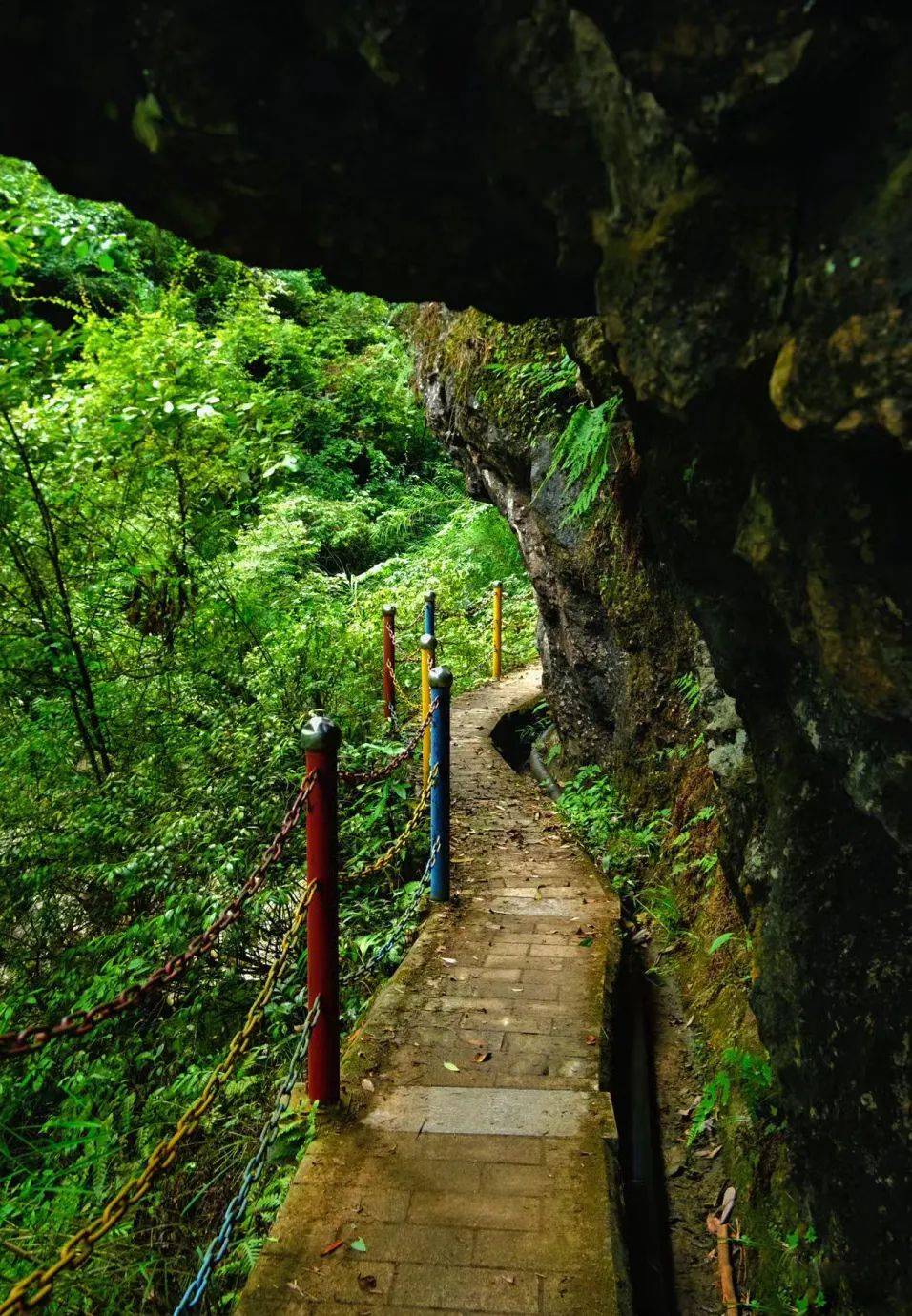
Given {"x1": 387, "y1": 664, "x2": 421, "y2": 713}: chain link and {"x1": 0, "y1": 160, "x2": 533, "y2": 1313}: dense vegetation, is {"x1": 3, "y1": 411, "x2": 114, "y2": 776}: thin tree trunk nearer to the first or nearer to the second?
{"x1": 0, "y1": 160, "x2": 533, "y2": 1313}: dense vegetation

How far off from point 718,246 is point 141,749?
19.4ft

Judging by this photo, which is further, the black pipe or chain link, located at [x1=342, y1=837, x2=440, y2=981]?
the black pipe

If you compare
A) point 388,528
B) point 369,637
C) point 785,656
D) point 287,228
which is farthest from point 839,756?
point 388,528

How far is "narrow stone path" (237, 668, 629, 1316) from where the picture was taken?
102 inches

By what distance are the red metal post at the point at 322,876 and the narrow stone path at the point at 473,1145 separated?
17.2 inches

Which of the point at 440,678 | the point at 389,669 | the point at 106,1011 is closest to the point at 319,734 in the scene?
the point at 106,1011

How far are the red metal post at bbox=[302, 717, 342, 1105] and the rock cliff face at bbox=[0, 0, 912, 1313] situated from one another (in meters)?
1.48

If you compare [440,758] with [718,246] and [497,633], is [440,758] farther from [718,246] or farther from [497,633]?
[497,633]

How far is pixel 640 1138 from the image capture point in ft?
12.5

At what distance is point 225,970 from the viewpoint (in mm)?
5336

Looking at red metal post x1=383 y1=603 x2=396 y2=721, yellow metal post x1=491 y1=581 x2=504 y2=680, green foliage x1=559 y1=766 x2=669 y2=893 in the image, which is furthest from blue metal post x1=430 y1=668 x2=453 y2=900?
yellow metal post x1=491 y1=581 x2=504 y2=680

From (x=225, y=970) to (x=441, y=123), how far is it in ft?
15.4

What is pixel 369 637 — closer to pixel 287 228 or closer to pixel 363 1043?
pixel 363 1043

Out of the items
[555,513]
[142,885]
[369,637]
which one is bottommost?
[142,885]
